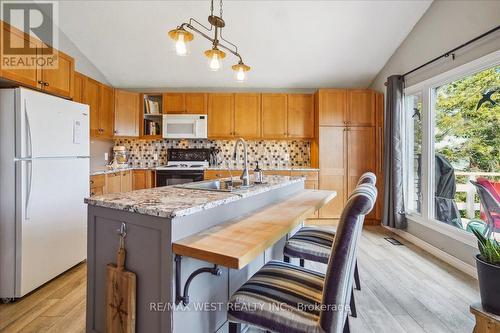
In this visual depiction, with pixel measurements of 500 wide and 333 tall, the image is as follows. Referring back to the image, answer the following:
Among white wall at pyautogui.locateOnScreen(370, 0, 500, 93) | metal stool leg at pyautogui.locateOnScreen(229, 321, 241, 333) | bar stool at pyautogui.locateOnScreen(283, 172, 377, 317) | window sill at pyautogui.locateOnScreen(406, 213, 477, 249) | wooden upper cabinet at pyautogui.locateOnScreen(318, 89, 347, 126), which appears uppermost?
white wall at pyautogui.locateOnScreen(370, 0, 500, 93)

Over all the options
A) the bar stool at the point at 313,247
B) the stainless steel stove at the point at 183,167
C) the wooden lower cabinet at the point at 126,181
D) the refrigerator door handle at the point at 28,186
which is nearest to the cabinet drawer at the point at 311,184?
the stainless steel stove at the point at 183,167

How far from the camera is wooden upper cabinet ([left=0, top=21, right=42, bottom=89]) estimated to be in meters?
1.94

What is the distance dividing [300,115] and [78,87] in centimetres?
333

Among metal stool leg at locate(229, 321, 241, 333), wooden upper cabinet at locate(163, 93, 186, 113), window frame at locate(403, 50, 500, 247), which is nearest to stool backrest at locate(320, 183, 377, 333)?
metal stool leg at locate(229, 321, 241, 333)

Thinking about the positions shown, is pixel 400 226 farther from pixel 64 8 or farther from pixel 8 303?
pixel 64 8

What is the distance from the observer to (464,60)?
2.53 m

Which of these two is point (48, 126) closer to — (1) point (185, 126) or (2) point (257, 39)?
(1) point (185, 126)

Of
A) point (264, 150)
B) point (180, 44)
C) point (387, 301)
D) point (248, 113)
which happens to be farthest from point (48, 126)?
point (264, 150)

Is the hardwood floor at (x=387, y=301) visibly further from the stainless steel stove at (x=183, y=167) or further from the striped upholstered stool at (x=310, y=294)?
the stainless steel stove at (x=183, y=167)

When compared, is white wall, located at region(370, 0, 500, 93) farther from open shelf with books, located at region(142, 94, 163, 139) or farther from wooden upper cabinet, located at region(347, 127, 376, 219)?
open shelf with books, located at region(142, 94, 163, 139)

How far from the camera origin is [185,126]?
4449 millimetres

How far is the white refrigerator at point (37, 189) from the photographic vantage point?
1.95 m

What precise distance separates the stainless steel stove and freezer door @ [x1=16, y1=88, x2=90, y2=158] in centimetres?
171

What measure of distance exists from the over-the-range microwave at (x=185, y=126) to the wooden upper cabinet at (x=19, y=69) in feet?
7.23
